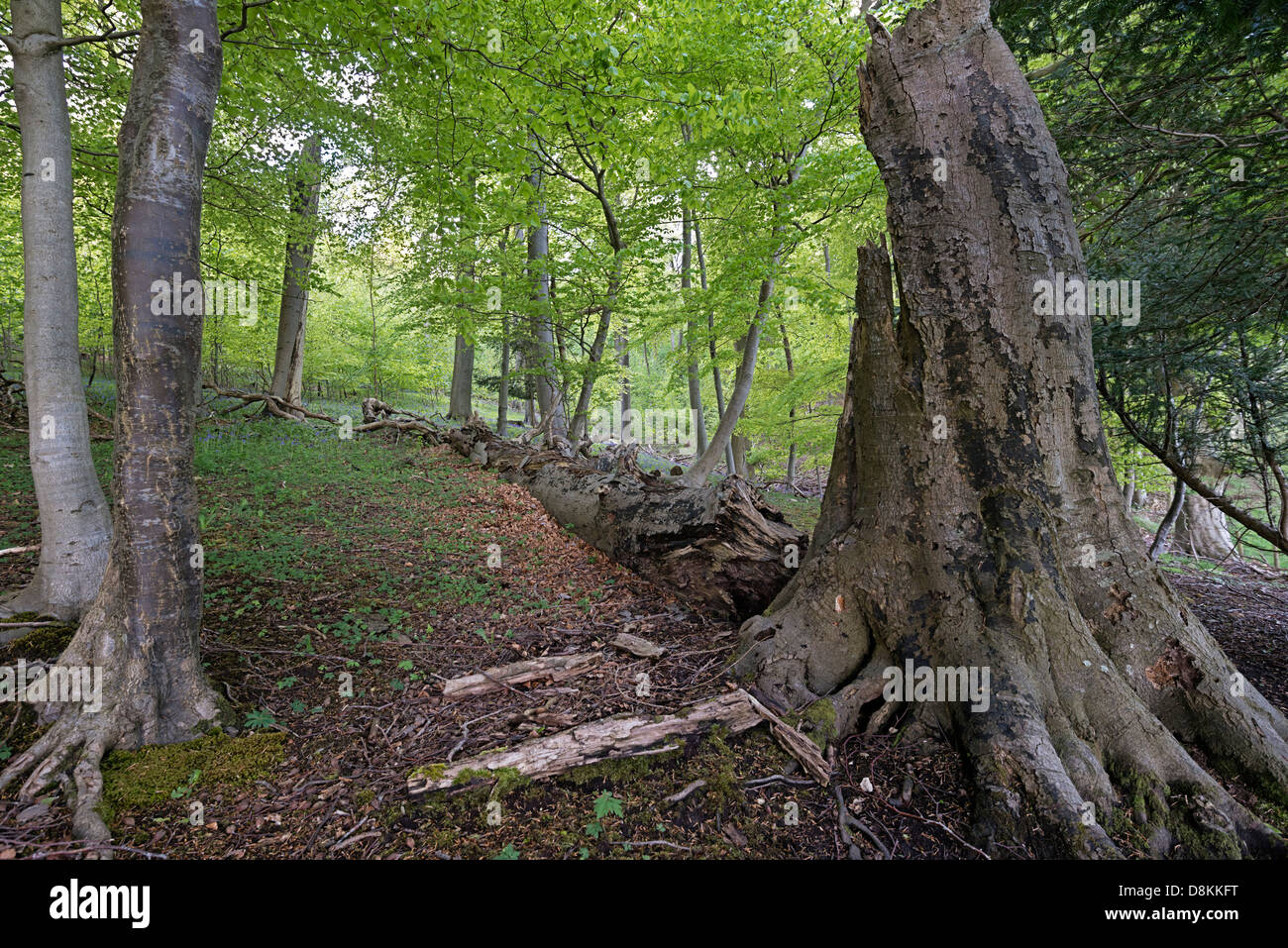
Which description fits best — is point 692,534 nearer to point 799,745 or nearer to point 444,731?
point 799,745

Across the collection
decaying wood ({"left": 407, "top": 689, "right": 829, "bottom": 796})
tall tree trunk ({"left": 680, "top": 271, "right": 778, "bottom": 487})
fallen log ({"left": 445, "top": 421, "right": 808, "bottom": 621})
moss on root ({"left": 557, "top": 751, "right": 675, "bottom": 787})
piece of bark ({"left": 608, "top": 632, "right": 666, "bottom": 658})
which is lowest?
moss on root ({"left": 557, "top": 751, "right": 675, "bottom": 787})

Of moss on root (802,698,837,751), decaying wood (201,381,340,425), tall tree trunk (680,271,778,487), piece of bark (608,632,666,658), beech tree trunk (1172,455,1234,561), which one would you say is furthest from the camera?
decaying wood (201,381,340,425)

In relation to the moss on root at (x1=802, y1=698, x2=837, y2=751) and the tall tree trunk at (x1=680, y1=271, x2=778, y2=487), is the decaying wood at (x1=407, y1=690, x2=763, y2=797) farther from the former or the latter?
the tall tree trunk at (x1=680, y1=271, x2=778, y2=487)

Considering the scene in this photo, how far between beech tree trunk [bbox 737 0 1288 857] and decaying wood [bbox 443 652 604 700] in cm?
108

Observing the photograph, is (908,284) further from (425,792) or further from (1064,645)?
(425,792)

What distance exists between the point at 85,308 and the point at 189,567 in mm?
18249

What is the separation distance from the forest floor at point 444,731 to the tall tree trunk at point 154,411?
0.25m

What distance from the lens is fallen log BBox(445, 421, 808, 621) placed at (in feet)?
13.9

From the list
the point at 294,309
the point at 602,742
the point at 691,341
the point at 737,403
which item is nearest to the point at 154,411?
the point at 602,742

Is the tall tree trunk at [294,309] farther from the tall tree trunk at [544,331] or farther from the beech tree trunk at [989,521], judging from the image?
the beech tree trunk at [989,521]

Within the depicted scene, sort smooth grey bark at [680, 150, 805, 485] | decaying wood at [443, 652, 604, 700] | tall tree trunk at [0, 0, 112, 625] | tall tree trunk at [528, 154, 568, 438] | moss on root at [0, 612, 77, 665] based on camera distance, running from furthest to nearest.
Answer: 1. smooth grey bark at [680, 150, 805, 485]
2. tall tree trunk at [528, 154, 568, 438]
3. tall tree trunk at [0, 0, 112, 625]
4. decaying wood at [443, 652, 604, 700]
5. moss on root at [0, 612, 77, 665]

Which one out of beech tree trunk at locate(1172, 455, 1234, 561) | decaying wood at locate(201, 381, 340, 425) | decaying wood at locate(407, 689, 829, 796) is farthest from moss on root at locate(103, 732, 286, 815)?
beech tree trunk at locate(1172, 455, 1234, 561)

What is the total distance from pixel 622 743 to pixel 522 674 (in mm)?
1039

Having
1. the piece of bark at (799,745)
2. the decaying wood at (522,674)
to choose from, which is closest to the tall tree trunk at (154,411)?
the decaying wood at (522,674)
